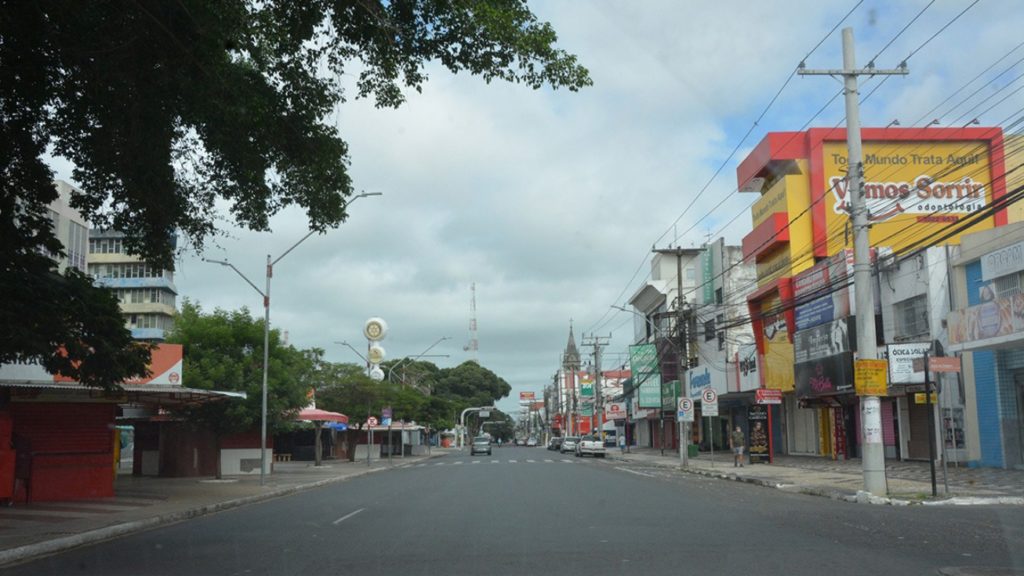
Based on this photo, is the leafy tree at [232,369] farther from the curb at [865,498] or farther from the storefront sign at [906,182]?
the storefront sign at [906,182]

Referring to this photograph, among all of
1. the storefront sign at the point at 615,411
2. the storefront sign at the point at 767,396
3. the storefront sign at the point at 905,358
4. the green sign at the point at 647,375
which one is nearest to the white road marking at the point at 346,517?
the storefront sign at the point at 905,358

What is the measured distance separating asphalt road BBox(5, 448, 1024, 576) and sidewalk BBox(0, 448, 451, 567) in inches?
24.0

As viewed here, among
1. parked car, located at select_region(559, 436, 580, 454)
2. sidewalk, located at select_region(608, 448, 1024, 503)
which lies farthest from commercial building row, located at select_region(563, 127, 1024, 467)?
parked car, located at select_region(559, 436, 580, 454)

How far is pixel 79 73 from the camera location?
13.1 meters

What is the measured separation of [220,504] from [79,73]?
12107 millimetres

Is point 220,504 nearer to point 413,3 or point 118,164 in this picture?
point 118,164

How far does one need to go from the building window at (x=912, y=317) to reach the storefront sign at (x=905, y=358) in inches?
107

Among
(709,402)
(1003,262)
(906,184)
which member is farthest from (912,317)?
(906,184)

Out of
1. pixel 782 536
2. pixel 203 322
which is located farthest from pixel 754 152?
pixel 782 536

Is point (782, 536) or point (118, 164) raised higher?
point (118, 164)

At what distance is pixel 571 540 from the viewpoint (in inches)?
526

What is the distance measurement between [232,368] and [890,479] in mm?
21228

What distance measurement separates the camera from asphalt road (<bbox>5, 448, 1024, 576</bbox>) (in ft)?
35.8

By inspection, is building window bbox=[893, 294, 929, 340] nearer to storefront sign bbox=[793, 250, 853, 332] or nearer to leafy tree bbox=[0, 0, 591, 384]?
storefront sign bbox=[793, 250, 853, 332]
